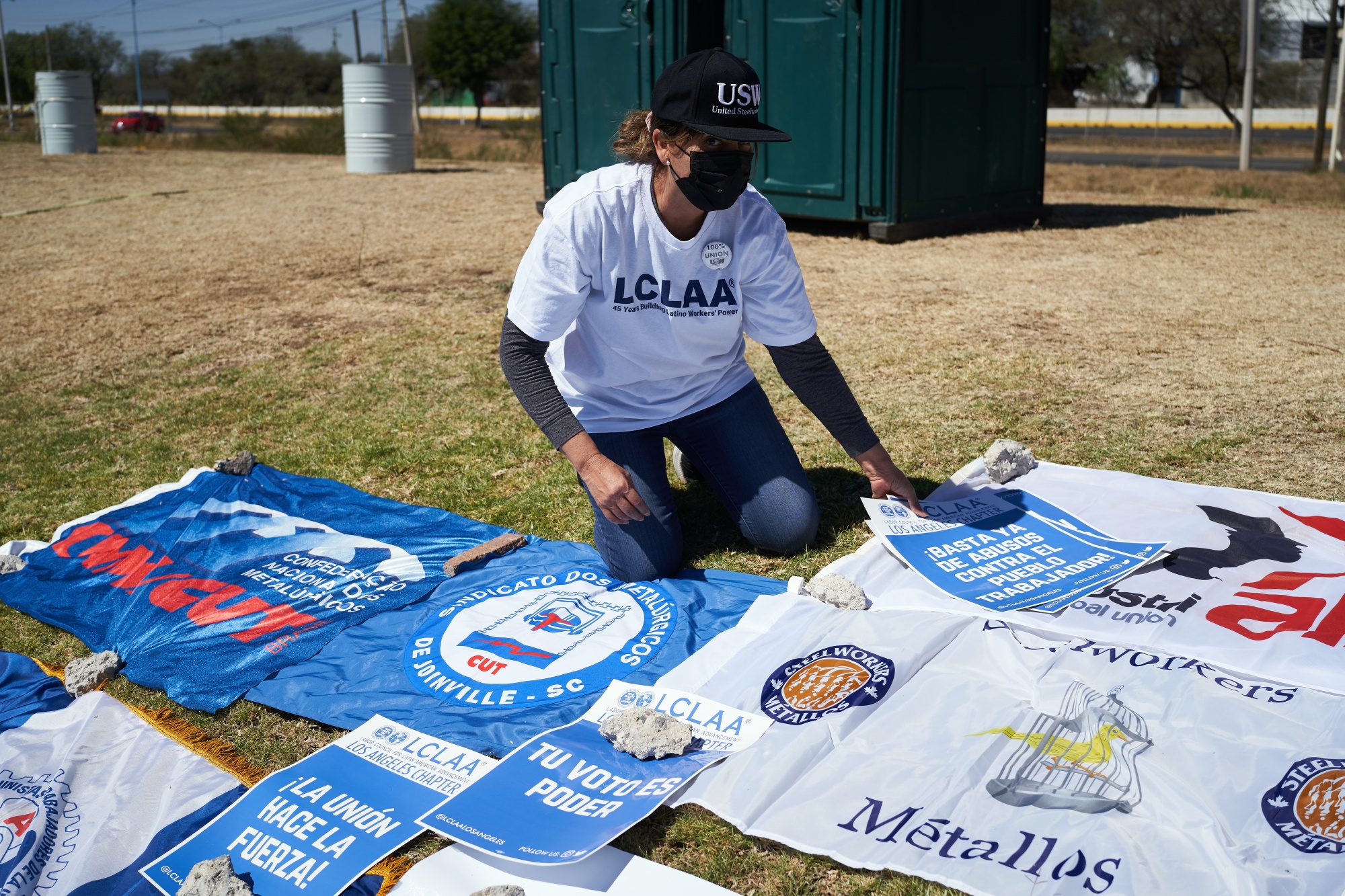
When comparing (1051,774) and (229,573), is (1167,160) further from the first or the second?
(1051,774)

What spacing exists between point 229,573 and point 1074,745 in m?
2.36

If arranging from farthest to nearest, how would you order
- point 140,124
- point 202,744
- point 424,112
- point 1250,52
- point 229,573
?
1. point 424,112
2. point 140,124
3. point 1250,52
4. point 229,573
5. point 202,744

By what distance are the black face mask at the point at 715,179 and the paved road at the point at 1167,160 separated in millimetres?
17724

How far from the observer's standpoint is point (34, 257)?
8.69m

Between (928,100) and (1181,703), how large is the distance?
6783mm

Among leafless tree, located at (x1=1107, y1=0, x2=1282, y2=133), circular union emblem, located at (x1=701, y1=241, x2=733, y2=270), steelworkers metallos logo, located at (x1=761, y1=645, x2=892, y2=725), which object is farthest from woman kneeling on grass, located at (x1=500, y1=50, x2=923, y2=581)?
leafless tree, located at (x1=1107, y1=0, x2=1282, y2=133)

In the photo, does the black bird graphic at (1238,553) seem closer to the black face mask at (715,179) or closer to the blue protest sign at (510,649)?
the blue protest sign at (510,649)

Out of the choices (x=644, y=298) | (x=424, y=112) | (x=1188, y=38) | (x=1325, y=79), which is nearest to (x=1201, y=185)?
(x=1325, y=79)

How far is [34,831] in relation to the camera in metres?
1.96

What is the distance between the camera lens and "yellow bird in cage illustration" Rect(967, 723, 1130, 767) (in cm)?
202

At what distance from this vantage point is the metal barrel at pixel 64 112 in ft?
64.4

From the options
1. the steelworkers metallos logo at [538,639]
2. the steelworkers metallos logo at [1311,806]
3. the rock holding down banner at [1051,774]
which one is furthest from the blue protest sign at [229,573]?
the steelworkers metallos logo at [1311,806]

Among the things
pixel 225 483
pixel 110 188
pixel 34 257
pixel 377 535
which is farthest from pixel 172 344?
pixel 110 188

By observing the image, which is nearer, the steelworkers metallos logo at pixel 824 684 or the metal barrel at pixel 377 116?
the steelworkers metallos logo at pixel 824 684
